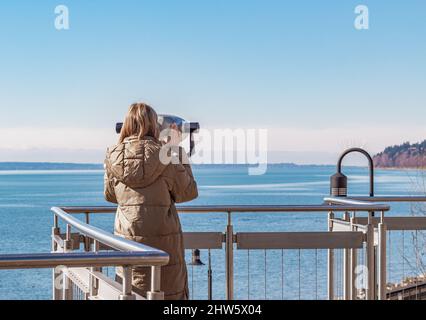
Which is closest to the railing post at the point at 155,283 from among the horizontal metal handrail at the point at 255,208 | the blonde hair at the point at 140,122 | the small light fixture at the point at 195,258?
the blonde hair at the point at 140,122

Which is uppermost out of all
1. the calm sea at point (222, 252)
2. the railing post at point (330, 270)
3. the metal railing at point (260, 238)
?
the metal railing at point (260, 238)

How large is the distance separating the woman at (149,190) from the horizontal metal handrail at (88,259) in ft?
5.74

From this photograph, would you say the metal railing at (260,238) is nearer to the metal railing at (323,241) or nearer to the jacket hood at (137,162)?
the metal railing at (323,241)

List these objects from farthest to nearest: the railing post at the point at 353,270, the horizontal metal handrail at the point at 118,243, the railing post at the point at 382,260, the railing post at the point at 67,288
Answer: the railing post at the point at 353,270, the railing post at the point at 382,260, the railing post at the point at 67,288, the horizontal metal handrail at the point at 118,243

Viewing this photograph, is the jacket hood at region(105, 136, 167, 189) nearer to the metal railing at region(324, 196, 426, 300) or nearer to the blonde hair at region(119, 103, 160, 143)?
the blonde hair at region(119, 103, 160, 143)

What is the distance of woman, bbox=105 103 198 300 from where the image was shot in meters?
5.23

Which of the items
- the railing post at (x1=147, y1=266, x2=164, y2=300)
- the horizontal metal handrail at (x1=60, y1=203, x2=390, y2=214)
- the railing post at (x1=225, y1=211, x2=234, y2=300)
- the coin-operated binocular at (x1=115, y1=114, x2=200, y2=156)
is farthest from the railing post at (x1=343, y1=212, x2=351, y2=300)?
the railing post at (x1=147, y1=266, x2=164, y2=300)

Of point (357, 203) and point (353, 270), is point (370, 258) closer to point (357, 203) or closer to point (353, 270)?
point (353, 270)

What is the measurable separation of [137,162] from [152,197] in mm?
219

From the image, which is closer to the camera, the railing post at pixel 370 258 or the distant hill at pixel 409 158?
the railing post at pixel 370 258

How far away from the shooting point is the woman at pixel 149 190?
17.1ft

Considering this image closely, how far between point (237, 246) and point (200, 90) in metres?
77.5

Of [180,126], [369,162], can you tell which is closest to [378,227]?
[180,126]
